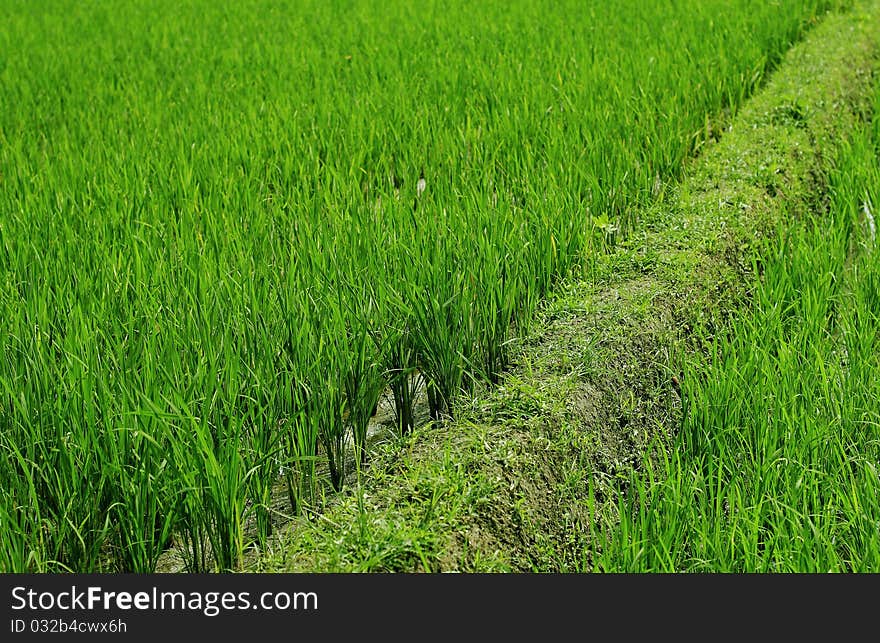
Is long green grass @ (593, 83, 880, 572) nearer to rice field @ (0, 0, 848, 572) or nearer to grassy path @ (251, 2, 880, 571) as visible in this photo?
grassy path @ (251, 2, 880, 571)

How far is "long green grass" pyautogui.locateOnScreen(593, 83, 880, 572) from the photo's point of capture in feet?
5.26

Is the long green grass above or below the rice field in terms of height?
below

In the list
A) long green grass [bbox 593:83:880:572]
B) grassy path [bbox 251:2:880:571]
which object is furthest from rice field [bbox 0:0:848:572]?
long green grass [bbox 593:83:880:572]

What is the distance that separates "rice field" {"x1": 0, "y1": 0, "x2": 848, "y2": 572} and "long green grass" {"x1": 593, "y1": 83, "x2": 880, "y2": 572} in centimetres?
48

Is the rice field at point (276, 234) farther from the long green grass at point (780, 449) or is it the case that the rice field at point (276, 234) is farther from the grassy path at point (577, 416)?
the long green grass at point (780, 449)

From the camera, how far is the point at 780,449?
1840 millimetres

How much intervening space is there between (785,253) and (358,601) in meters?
2.02

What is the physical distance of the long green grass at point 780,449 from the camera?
5.26ft

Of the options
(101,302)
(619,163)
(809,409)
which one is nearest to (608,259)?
(619,163)

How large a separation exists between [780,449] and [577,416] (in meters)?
0.40

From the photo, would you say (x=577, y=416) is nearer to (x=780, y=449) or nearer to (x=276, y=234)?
(x=780, y=449)

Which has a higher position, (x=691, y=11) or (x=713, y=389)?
(x=691, y=11)

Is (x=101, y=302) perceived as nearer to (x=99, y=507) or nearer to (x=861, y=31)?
(x=99, y=507)

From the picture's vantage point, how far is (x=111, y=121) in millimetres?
3736
